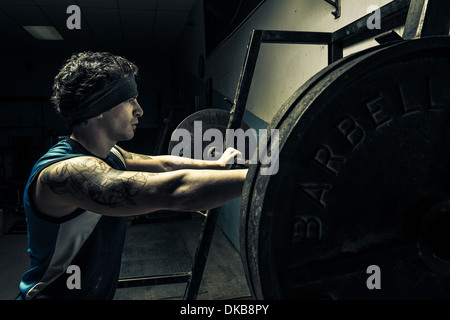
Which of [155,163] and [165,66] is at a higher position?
[165,66]

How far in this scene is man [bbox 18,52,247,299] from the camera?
2.23ft

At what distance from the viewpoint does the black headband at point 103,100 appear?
1.02 metres

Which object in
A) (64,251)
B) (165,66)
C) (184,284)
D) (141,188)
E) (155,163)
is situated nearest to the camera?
(141,188)

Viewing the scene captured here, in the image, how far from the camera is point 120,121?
108cm

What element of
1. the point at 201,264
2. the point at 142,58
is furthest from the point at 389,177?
the point at 142,58

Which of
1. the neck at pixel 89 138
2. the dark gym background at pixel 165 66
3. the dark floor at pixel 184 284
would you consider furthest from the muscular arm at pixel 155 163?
the dark floor at pixel 184 284

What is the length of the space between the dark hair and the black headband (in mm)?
16

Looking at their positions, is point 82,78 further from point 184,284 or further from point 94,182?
point 184,284

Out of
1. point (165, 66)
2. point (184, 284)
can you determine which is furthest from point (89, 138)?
point (165, 66)

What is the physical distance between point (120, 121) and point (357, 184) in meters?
0.79

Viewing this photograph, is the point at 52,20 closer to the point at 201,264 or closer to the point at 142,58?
the point at 142,58

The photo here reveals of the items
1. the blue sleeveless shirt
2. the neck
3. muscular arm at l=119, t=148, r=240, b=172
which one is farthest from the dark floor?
the neck

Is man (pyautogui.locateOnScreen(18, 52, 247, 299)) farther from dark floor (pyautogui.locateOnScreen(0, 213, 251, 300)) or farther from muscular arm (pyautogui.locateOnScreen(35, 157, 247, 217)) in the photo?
dark floor (pyautogui.locateOnScreen(0, 213, 251, 300))

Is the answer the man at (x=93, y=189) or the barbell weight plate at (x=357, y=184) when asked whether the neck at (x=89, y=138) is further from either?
the barbell weight plate at (x=357, y=184)
